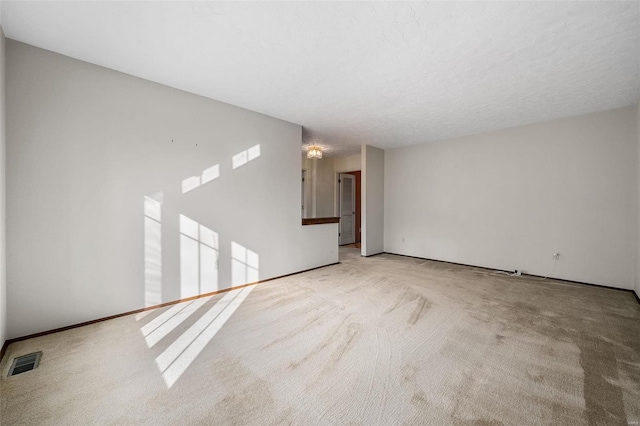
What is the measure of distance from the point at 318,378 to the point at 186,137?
2.94 meters

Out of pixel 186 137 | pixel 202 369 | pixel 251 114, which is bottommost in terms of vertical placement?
pixel 202 369

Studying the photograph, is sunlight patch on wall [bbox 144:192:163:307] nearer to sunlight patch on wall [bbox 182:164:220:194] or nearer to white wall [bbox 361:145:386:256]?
sunlight patch on wall [bbox 182:164:220:194]

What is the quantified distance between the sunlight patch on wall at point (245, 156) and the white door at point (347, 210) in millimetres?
4034

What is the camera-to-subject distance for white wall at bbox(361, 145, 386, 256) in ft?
19.2

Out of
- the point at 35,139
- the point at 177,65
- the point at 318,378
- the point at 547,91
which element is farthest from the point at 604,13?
the point at 35,139

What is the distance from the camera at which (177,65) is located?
2.51m

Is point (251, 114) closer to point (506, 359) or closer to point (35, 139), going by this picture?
point (35, 139)

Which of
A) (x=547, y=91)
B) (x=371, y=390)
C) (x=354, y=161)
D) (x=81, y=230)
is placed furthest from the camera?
(x=354, y=161)

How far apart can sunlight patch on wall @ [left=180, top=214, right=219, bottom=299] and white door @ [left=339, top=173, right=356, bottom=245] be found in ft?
15.1

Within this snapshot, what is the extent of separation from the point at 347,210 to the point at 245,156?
456cm

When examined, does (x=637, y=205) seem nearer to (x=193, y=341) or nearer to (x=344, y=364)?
(x=344, y=364)

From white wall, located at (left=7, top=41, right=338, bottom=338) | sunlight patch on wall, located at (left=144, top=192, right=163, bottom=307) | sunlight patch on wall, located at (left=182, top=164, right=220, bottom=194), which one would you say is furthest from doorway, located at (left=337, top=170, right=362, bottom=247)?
sunlight patch on wall, located at (left=144, top=192, right=163, bottom=307)

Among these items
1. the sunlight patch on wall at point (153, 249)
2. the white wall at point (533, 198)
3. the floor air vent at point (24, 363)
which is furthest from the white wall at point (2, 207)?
the white wall at point (533, 198)

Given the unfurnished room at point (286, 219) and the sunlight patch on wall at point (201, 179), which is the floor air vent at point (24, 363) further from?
the sunlight patch on wall at point (201, 179)
